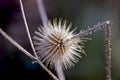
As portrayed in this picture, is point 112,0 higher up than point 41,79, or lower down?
higher up

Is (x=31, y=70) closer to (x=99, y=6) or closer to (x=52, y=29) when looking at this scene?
(x=99, y=6)

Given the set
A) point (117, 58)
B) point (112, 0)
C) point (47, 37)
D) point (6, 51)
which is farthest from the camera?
point (112, 0)

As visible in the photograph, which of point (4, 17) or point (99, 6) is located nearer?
point (4, 17)

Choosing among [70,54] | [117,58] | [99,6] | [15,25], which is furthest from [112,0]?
[70,54]

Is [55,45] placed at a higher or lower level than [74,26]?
lower

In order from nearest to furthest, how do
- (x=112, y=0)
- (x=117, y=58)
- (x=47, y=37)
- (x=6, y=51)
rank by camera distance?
(x=47, y=37)
(x=6, y=51)
(x=117, y=58)
(x=112, y=0)

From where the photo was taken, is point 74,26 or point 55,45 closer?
point 55,45

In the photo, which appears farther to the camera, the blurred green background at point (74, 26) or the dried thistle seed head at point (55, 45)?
the blurred green background at point (74, 26)

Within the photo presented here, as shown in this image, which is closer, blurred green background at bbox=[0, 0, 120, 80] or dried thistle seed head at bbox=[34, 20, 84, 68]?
dried thistle seed head at bbox=[34, 20, 84, 68]
